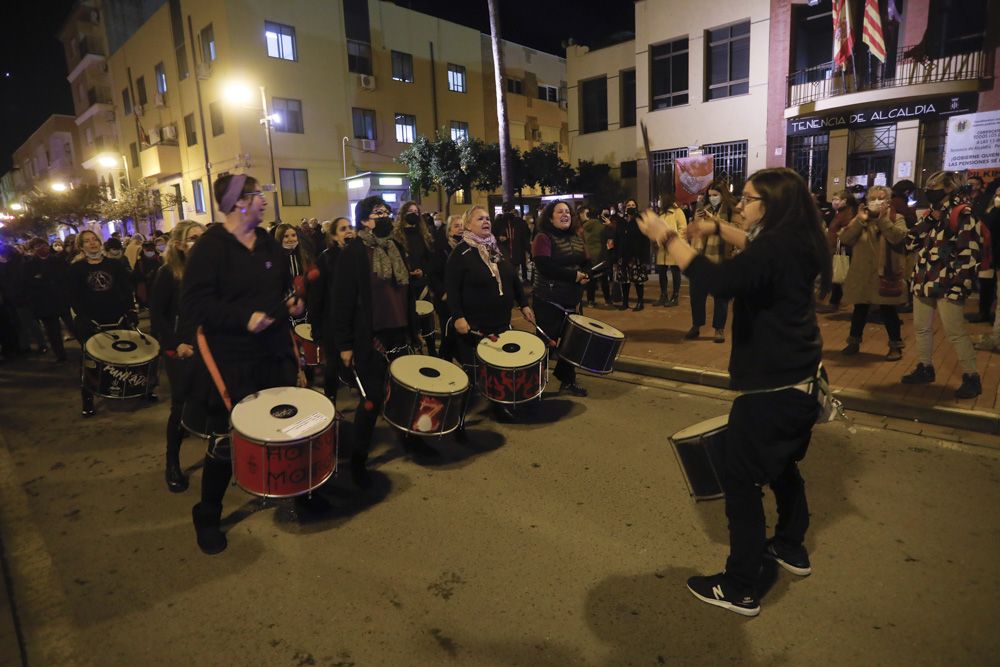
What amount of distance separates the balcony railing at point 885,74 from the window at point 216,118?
72.2 feet

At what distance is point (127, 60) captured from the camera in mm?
34625

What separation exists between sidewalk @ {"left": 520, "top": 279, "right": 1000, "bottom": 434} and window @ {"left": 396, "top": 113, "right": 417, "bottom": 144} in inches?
927

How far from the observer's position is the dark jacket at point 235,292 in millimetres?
3301

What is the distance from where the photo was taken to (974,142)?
12.8 m

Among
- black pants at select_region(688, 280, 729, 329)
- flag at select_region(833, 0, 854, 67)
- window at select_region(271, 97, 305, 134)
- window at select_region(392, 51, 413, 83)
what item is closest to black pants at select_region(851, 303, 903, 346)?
black pants at select_region(688, 280, 729, 329)

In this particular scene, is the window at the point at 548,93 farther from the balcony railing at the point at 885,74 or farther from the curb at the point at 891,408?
the curb at the point at 891,408

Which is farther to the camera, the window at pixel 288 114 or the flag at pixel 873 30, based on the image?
the window at pixel 288 114

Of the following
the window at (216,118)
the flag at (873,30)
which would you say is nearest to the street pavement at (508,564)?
the flag at (873,30)

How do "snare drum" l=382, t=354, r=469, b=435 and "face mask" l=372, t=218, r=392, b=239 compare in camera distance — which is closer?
"snare drum" l=382, t=354, r=469, b=435

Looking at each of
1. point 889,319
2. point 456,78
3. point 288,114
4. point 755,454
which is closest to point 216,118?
point 288,114

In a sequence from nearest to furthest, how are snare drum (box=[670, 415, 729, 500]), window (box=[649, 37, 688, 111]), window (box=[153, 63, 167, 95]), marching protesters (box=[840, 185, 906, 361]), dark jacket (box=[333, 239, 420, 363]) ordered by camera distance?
snare drum (box=[670, 415, 729, 500])
dark jacket (box=[333, 239, 420, 363])
marching protesters (box=[840, 185, 906, 361])
window (box=[649, 37, 688, 111])
window (box=[153, 63, 167, 95])

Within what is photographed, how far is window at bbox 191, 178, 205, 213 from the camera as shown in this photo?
1152 inches

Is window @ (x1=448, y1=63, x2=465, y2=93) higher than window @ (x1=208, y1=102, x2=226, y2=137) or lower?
higher

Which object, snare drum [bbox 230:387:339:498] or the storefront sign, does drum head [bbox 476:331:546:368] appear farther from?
the storefront sign
